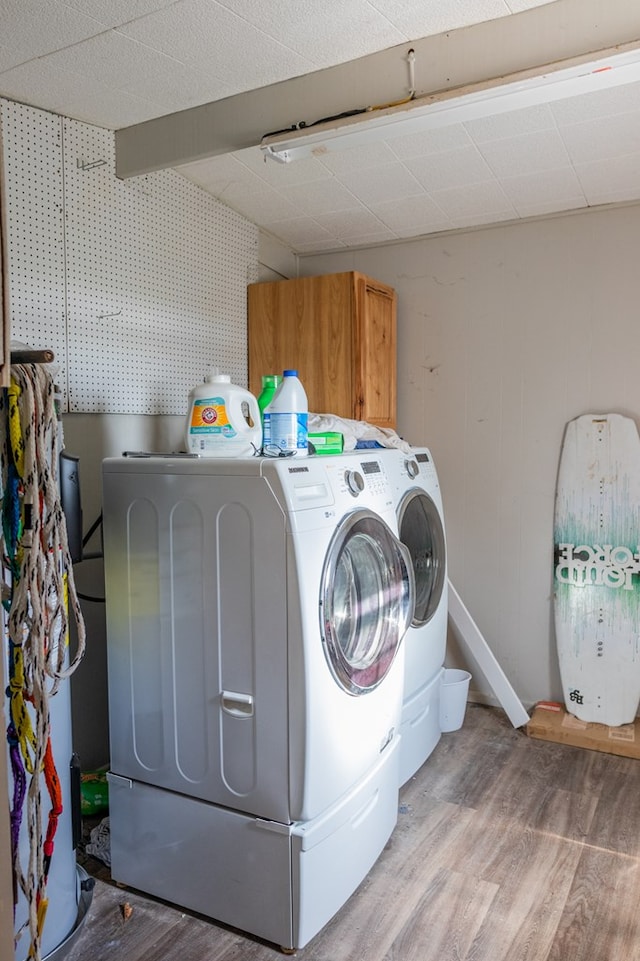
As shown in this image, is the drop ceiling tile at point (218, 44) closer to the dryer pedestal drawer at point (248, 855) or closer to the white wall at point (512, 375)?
the white wall at point (512, 375)

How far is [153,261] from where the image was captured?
9.04 feet

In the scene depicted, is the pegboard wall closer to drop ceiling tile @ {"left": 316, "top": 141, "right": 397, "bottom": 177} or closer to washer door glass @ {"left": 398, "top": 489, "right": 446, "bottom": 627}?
drop ceiling tile @ {"left": 316, "top": 141, "right": 397, "bottom": 177}

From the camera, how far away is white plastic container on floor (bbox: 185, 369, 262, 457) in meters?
2.17

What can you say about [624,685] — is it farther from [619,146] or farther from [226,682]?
[619,146]

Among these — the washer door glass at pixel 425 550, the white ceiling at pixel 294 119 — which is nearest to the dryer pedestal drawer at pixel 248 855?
the washer door glass at pixel 425 550

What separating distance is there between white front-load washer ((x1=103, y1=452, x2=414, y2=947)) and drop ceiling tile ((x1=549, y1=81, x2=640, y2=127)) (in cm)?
132

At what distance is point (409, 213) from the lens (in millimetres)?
3197

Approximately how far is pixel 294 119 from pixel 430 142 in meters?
0.58

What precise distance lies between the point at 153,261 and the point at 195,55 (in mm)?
917

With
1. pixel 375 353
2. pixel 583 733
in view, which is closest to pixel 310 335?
pixel 375 353

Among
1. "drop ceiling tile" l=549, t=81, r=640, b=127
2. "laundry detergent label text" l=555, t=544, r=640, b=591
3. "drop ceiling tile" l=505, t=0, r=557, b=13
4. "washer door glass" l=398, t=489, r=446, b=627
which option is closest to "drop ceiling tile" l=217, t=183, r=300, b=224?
"drop ceiling tile" l=549, t=81, r=640, b=127

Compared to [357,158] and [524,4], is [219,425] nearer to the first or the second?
[357,158]

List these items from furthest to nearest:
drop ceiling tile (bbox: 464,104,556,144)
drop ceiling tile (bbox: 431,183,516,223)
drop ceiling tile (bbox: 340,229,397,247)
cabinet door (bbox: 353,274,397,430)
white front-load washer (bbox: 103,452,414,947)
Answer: drop ceiling tile (bbox: 340,229,397,247), cabinet door (bbox: 353,274,397,430), drop ceiling tile (bbox: 431,183,516,223), drop ceiling tile (bbox: 464,104,556,144), white front-load washer (bbox: 103,452,414,947)

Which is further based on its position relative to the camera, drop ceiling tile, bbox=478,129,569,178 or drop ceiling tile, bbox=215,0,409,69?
drop ceiling tile, bbox=478,129,569,178
